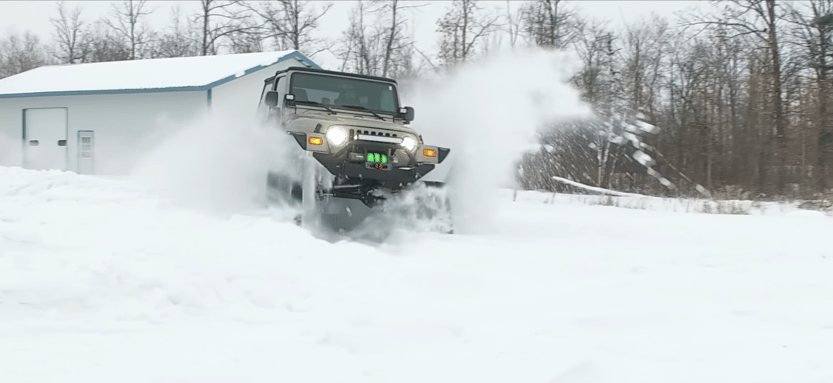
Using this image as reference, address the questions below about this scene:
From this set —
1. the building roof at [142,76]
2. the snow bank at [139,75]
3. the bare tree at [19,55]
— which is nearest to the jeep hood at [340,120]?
the building roof at [142,76]

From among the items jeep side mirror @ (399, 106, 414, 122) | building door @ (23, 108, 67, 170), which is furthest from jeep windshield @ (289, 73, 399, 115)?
building door @ (23, 108, 67, 170)

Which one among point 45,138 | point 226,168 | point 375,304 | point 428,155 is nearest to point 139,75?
point 45,138

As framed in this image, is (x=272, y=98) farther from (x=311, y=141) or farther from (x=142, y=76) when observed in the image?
(x=142, y=76)

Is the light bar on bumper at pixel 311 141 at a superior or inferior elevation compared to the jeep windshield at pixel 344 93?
inferior

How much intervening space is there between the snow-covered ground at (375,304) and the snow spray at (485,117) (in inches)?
56.5

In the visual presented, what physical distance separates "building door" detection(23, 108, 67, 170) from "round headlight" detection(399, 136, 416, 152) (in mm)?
18232

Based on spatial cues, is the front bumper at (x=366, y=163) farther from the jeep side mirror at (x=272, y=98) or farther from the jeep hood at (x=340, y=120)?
the jeep side mirror at (x=272, y=98)

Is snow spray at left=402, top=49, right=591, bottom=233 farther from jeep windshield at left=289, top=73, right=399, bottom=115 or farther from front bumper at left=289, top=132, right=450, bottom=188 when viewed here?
jeep windshield at left=289, top=73, right=399, bottom=115

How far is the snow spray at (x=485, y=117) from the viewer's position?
8.82 meters

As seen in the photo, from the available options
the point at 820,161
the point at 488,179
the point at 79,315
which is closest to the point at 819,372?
the point at 79,315

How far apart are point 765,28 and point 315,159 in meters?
23.8

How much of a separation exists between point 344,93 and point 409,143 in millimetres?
1447

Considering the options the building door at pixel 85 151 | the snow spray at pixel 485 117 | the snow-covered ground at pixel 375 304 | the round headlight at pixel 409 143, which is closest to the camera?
the snow-covered ground at pixel 375 304

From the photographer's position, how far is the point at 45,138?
2258 centimetres
